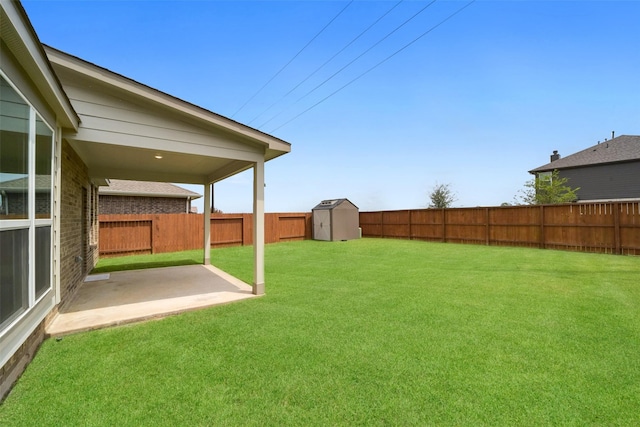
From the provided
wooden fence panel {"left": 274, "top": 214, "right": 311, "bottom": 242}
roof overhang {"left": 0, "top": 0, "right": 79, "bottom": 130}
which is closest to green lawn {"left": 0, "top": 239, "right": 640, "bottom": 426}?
roof overhang {"left": 0, "top": 0, "right": 79, "bottom": 130}

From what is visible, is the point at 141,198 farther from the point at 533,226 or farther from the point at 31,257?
the point at 533,226

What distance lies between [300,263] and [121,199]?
1294 centimetres

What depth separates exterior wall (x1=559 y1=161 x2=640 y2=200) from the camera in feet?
57.2

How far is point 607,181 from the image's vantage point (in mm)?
18484

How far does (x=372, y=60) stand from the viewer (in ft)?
32.0

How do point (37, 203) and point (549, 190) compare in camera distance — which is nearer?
point (37, 203)

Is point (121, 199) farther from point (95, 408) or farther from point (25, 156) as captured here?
point (95, 408)

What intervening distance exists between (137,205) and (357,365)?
1739cm

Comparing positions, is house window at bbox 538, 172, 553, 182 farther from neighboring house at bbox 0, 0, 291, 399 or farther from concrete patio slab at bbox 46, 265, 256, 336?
concrete patio slab at bbox 46, 265, 256, 336

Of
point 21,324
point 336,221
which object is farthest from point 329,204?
point 21,324

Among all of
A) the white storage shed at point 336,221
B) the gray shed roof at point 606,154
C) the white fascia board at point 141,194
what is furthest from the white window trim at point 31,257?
the gray shed roof at point 606,154

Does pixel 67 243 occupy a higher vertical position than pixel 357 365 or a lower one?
higher

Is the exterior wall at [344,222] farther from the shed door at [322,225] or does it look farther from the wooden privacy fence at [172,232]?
the wooden privacy fence at [172,232]

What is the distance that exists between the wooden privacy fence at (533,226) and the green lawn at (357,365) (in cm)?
675
